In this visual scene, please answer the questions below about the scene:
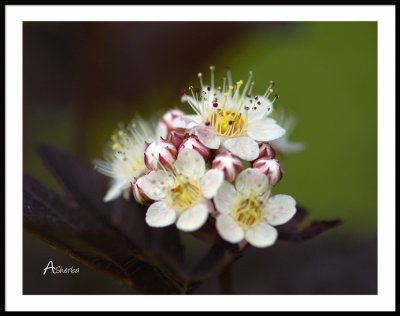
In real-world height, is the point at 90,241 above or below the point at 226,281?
above

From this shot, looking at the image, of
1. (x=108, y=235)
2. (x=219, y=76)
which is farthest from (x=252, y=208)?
(x=219, y=76)

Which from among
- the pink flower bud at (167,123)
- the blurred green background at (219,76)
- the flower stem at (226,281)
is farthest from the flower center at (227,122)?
the blurred green background at (219,76)

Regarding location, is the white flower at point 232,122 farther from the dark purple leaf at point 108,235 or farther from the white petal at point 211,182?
the dark purple leaf at point 108,235

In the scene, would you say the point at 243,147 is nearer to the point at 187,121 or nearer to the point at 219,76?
the point at 187,121

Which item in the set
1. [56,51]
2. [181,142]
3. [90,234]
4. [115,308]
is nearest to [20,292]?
[115,308]

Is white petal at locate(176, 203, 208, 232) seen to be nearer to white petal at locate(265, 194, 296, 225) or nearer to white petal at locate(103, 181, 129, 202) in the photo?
white petal at locate(265, 194, 296, 225)

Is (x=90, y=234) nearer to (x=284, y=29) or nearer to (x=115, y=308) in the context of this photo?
(x=115, y=308)
